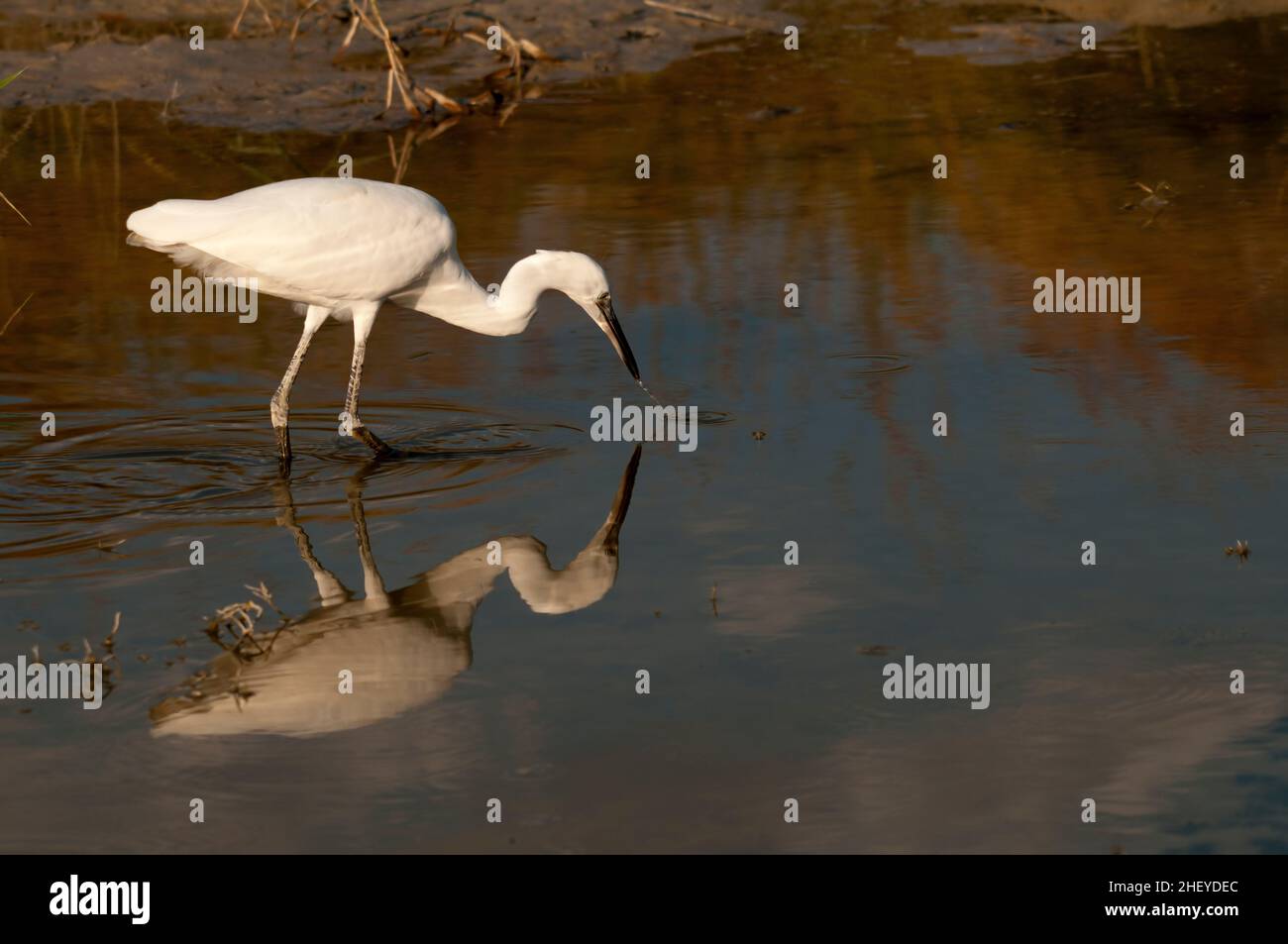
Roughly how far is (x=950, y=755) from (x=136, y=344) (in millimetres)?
Answer: 5906

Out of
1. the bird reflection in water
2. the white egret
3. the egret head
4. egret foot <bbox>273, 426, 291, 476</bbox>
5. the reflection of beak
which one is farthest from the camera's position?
the reflection of beak

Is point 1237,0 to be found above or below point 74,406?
above

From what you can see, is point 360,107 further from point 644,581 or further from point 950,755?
point 950,755

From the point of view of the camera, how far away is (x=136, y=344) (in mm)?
9766

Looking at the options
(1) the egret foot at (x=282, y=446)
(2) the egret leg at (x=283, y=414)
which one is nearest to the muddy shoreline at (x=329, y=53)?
(2) the egret leg at (x=283, y=414)

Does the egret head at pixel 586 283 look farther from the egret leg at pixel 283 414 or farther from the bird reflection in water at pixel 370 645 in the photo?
the bird reflection in water at pixel 370 645

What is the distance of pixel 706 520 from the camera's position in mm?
7059

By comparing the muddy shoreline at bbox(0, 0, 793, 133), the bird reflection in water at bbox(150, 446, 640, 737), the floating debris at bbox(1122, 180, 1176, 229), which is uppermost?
the muddy shoreline at bbox(0, 0, 793, 133)

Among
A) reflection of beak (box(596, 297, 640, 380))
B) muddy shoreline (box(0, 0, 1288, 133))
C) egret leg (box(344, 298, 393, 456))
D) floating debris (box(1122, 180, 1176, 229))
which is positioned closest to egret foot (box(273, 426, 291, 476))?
egret leg (box(344, 298, 393, 456))

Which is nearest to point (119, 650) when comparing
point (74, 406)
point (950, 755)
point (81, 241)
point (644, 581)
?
point (644, 581)

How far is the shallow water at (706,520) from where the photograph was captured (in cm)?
500

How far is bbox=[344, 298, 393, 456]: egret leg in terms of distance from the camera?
8.00m

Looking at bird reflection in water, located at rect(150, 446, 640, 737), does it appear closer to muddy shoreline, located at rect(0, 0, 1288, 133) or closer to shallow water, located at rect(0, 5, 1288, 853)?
shallow water, located at rect(0, 5, 1288, 853)
